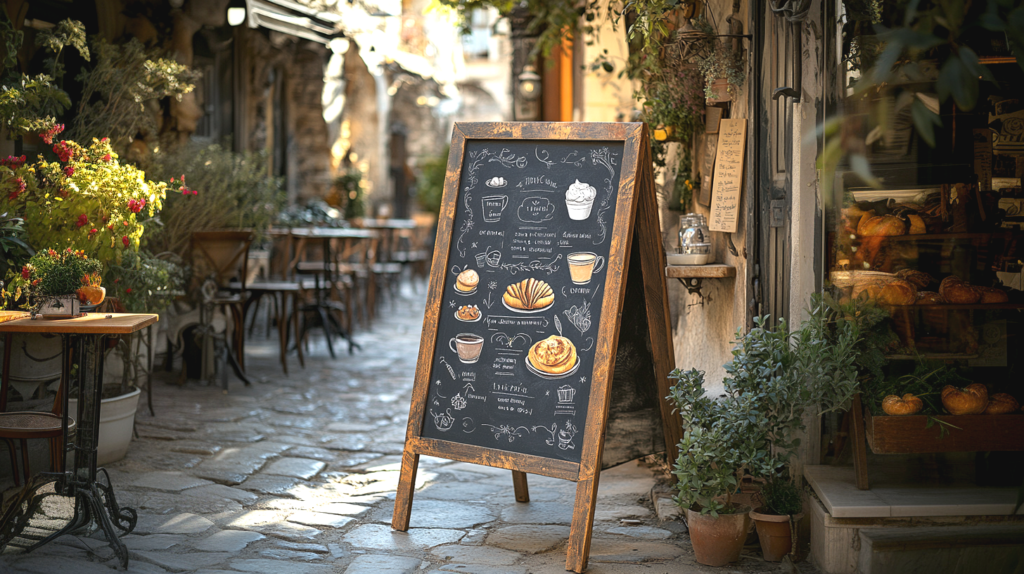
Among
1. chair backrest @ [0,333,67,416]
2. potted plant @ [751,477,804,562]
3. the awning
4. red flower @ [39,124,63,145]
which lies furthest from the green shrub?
potted plant @ [751,477,804,562]

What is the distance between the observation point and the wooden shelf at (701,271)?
3699 mm

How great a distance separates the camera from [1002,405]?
3096mm

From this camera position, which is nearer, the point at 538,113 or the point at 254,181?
the point at 254,181

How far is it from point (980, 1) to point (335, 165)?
11.2m

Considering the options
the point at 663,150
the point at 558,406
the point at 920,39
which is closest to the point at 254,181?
the point at 663,150

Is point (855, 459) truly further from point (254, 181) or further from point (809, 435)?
point (254, 181)

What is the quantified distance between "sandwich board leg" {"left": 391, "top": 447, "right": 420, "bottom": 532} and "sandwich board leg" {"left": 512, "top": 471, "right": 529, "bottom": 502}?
1.97 feet

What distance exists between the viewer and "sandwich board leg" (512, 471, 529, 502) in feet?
12.6

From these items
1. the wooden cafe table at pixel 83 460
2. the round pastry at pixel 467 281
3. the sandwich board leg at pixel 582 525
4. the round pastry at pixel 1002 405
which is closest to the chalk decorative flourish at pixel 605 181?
the round pastry at pixel 467 281

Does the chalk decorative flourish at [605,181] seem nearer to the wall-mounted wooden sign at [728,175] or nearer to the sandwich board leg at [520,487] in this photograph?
the wall-mounted wooden sign at [728,175]

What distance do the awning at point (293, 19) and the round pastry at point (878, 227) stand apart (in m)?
5.55

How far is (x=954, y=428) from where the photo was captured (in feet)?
10.0

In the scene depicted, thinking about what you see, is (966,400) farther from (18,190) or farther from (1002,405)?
(18,190)

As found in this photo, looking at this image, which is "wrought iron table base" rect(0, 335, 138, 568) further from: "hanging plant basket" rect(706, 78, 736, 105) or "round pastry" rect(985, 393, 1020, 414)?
"round pastry" rect(985, 393, 1020, 414)
